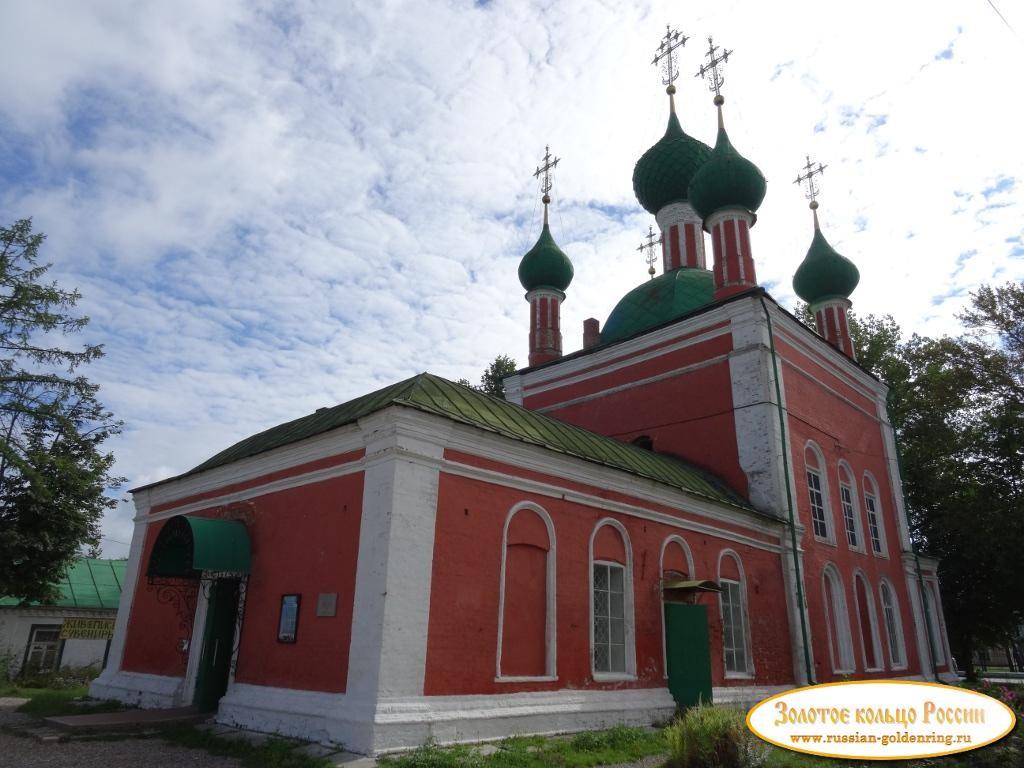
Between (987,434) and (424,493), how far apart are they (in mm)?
14887

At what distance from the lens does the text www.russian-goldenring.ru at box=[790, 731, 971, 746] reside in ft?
17.6

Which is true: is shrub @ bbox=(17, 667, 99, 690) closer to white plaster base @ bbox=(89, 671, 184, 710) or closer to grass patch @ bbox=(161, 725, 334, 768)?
white plaster base @ bbox=(89, 671, 184, 710)

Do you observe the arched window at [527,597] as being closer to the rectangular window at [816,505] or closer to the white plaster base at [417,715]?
the white plaster base at [417,715]

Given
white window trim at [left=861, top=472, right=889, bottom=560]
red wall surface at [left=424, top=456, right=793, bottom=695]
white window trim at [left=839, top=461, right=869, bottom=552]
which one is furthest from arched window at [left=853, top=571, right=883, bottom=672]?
red wall surface at [left=424, top=456, right=793, bottom=695]

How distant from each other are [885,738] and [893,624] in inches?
448

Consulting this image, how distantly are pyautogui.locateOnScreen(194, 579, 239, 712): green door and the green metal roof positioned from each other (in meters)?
9.00

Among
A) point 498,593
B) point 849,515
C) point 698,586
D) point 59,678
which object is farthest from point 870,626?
point 59,678

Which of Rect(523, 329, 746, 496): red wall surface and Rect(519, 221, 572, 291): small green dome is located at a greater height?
Rect(519, 221, 572, 291): small green dome

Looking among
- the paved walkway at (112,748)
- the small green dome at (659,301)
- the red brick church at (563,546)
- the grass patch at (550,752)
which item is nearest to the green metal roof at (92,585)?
the red brick church at (563,546)

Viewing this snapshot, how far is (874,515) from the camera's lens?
16109 millimetres

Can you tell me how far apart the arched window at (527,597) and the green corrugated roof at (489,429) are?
102 centimetres

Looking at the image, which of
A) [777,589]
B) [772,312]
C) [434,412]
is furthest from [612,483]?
[772,312]

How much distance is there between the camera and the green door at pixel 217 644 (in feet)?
31.9

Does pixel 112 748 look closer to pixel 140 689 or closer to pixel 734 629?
pixel 140 689
